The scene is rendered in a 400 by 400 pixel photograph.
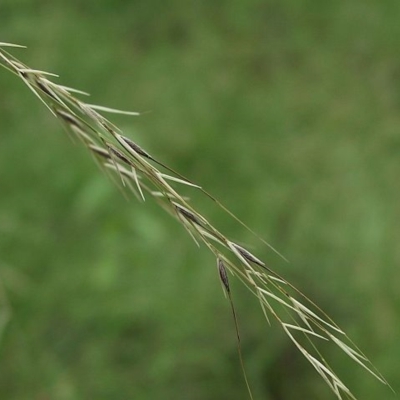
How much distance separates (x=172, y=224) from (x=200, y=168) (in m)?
0.26

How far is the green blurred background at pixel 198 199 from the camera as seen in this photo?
1.99 m

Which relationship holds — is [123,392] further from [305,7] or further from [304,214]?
[305,7]

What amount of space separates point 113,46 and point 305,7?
2.11ft

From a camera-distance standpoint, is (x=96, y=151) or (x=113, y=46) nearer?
(x=96, y=151)

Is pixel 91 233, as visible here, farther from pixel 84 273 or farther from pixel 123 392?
pixel 123 392

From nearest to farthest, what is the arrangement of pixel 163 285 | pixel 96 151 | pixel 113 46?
pixel 96 151, pixel 163 285, pixel 113 46

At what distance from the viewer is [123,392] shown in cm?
194

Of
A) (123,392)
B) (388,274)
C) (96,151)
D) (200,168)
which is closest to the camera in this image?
(96,151)

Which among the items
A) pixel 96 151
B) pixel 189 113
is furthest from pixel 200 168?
pixel 96 151

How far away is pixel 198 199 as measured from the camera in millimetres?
2465

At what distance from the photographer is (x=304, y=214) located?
2436 millimetres

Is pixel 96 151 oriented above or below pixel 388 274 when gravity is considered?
above

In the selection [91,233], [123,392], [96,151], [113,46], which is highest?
[96,151]

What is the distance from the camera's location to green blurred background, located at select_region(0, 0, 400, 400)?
199 cm
